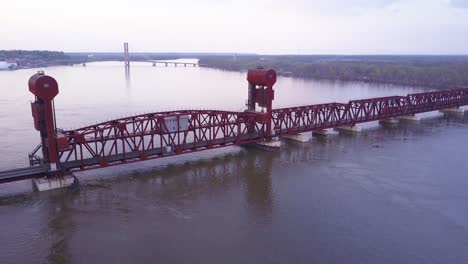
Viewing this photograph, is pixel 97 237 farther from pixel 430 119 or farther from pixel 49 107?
pixel 430 119

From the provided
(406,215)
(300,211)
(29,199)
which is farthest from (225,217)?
(29,199)

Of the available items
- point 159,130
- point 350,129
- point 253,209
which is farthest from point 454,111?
point 159,130

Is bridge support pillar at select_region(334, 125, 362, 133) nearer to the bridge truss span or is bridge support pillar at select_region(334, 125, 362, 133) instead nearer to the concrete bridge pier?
the concrete bridge pier

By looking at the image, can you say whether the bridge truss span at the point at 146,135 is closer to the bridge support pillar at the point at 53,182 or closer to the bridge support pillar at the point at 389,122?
the bridge support pillar at the point at 53,182

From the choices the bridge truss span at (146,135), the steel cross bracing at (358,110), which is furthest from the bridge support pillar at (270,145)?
the steel cross bracing at (358,110)

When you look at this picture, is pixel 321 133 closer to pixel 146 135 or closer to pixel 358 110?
pixel 358 110
